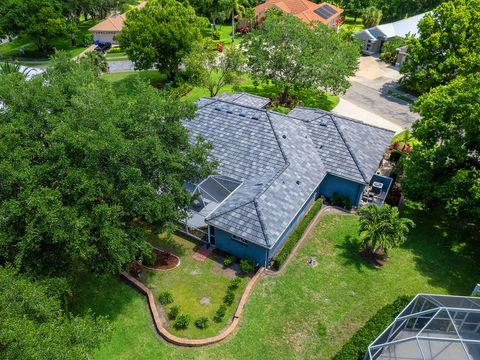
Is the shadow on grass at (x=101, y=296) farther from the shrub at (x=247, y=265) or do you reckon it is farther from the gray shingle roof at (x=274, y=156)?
the gray shingle roof at (x=274, y=156)

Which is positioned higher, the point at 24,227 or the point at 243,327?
the point at 24,227

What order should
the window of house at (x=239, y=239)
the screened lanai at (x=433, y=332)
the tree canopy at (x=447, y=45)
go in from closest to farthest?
the screened lanai at (x=433, y=332), the window of house at (x=239, y=239), the tree canopy at (x=447, y=45)

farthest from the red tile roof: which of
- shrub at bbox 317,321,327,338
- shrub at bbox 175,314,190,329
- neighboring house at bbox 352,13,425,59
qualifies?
shrub at bbox 175,314,190,329

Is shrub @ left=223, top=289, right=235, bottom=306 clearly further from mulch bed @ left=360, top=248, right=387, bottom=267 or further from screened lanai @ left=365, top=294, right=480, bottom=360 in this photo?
mulch bed @ left=360, top=248, right=387, bottom=267

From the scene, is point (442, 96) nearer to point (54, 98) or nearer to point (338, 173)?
point (338, 173)

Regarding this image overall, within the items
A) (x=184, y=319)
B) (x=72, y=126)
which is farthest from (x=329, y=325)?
(x=72, y=126)

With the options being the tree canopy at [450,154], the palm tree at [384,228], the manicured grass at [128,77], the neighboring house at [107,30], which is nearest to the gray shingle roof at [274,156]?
the tree canopy at [450,154]
